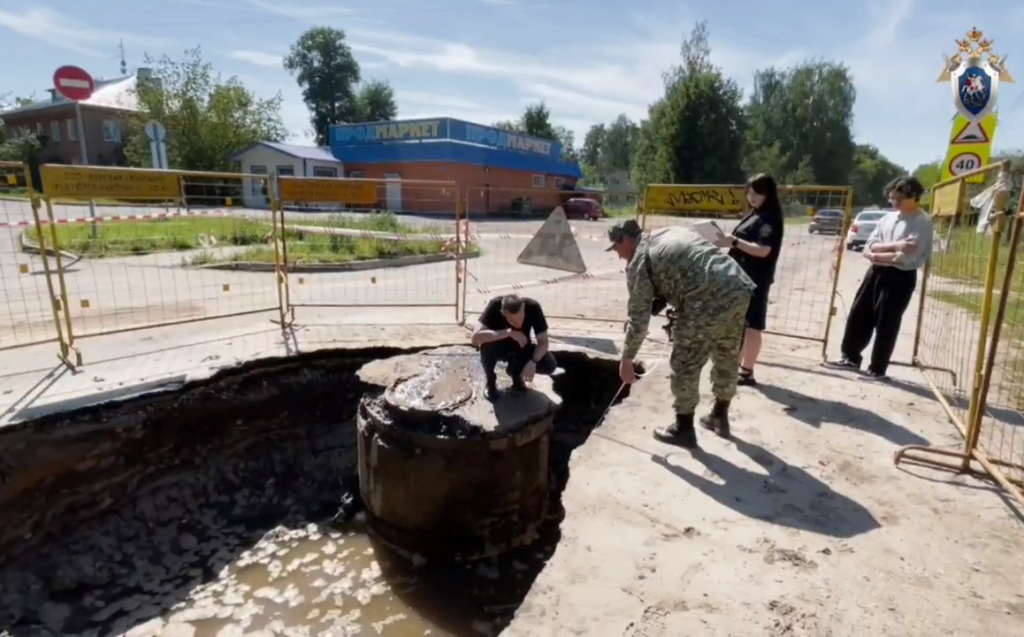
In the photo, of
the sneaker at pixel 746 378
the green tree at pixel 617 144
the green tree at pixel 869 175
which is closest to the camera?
the sneaker at pixel 746 378

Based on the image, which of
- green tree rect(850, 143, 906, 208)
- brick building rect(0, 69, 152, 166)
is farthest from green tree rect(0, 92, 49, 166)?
green tree rect(850, 143, 906, 208)

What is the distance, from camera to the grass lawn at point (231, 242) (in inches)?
477

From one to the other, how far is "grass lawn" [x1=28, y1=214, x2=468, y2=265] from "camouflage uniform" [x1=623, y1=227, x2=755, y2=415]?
381 inches

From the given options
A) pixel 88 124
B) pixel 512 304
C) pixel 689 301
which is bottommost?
pixel 512 304

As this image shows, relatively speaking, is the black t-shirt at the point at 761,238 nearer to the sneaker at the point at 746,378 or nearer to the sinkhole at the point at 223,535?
the sneaker at the point at 746,378

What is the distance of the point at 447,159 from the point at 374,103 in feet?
100.0

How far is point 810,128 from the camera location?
52062 millimetres

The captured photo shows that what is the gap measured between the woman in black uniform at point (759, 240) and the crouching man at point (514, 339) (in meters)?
1.56

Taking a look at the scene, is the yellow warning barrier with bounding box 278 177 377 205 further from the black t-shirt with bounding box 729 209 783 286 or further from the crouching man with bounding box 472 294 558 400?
the black t-shirt with bounding box 729 209 783 286

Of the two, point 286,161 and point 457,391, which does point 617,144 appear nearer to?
point 286,161

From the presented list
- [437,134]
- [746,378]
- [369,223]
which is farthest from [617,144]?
[746,378]

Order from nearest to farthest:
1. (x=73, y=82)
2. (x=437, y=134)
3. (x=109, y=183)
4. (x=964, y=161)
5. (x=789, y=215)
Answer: (x=109, y=183), (x=789, y=215), (x=964, y=161), (x=73, y=82), (x=437, y=134)

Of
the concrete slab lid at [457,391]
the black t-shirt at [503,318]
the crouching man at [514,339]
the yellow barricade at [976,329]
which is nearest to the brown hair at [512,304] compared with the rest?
the crouching man at [514,339]

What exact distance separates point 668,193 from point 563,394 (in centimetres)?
250
